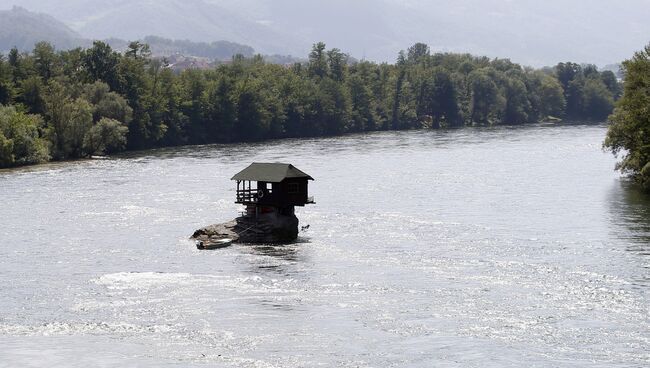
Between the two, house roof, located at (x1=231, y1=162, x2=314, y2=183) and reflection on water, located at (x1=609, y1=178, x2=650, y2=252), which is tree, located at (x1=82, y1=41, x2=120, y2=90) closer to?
reflection on water, located at (x1=609, y1=178, x2=650, y2=252)

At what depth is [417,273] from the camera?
66.6 meters

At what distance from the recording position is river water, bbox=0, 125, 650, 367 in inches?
2012

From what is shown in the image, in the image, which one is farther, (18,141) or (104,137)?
(104,137)

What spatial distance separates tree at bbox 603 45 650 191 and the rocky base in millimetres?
40483

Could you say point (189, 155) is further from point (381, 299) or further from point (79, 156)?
point (381, 299)

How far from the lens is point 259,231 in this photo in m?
78.1

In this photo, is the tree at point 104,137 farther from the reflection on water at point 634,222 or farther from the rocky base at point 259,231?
the rocky base at point 259,231

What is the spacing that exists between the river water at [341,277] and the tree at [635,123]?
2.74m

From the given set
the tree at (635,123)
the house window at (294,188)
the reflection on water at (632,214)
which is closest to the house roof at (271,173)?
the house window at (294,188)

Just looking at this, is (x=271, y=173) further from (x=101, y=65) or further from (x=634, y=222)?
(x=101, y=65)

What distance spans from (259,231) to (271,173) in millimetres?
4539

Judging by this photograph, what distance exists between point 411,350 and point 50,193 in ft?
207


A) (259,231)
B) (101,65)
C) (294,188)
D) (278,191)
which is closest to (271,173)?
(278,191)

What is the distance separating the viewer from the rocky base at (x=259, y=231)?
255 ft
